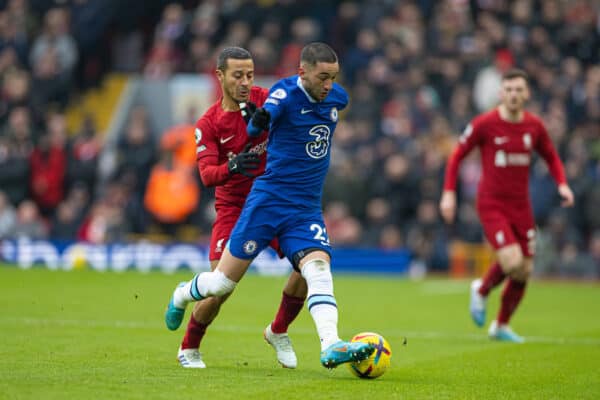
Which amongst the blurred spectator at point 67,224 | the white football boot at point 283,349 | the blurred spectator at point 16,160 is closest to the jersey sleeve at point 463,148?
the white football boot at point 283,349

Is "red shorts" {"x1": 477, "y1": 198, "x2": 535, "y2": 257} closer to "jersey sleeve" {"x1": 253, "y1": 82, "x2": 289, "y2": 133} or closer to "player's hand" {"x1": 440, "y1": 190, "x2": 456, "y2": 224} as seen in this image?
"player's hand" {"x1": 440, "y1": 190, "x2": 456, "y2": 224}

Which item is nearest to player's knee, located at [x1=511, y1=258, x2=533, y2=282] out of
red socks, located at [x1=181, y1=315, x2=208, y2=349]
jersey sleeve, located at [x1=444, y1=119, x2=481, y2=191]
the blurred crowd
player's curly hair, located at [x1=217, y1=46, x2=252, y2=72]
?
jersey sleeve, located at [x1=444, y1=119, x2=481, y2=191]

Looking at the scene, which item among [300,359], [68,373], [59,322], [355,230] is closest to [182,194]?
[355,230]

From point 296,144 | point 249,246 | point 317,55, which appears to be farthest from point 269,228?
point 317,55

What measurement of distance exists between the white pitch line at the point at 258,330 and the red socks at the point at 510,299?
0.31 m

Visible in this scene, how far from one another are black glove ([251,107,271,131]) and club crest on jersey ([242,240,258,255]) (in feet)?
2.93

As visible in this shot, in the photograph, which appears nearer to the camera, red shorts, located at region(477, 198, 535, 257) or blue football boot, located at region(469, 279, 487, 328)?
red shorts, located at region(477, 198, 535, 257)

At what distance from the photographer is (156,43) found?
27562mm

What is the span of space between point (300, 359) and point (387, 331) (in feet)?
9.59

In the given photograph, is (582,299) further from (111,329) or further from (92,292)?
(111,329)

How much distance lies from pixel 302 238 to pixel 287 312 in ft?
3.45

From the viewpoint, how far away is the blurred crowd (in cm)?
2208

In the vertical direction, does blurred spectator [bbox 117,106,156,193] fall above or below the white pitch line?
below

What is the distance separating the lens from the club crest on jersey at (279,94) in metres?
8.33
